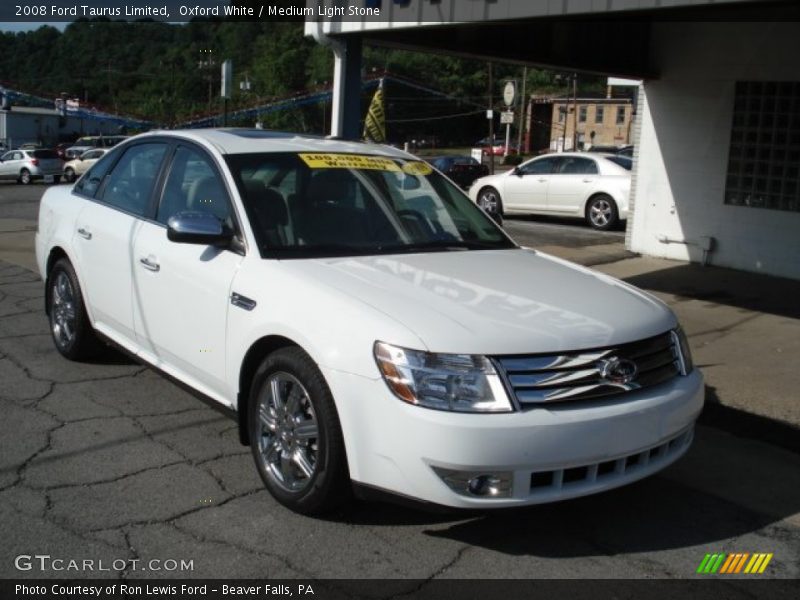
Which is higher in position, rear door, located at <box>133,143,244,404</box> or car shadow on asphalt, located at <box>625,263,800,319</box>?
rear door, located at <box>133,143,244,404</box>

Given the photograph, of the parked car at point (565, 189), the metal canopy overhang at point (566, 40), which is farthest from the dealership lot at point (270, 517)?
the parked car at point (565, 189)

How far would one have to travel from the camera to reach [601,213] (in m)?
15.5

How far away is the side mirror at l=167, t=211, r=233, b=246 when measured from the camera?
4.04 meters

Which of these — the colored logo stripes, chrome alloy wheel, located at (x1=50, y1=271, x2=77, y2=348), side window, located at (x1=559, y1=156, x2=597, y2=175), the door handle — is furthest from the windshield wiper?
side window, located at (x1=559, y1=156, x2=597, y2=175)

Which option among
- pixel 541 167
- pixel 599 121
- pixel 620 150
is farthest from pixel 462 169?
pixel 599 121

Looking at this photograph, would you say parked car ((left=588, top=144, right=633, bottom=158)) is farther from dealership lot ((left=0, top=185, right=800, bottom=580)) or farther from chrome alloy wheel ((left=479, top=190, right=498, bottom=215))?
dealership lot ((left=0, top=185, right=800, bottom=580))

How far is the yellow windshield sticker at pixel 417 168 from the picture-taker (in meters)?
5.04

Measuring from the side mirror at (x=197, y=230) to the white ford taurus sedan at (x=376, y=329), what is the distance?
1 cm

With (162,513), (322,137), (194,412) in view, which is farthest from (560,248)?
(162,513)

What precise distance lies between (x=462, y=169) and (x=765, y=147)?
20.8 m

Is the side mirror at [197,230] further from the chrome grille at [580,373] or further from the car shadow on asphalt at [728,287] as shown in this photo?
the car shadow on asphalt at [728,287]

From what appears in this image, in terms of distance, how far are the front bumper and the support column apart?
574 cm
